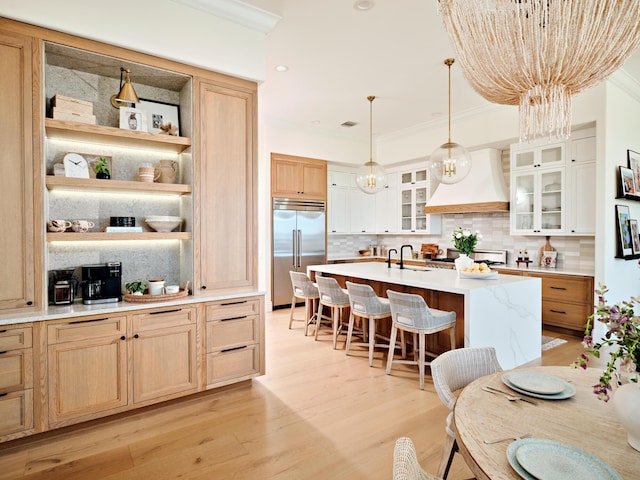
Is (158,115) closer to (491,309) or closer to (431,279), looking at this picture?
(431,279)

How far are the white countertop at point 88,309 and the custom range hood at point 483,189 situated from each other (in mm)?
4395

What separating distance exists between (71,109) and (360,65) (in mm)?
2923

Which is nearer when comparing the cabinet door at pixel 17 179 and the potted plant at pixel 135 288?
the cabinet door at pixel 17 179

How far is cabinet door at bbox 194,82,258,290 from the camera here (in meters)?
3.01

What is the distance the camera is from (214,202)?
307 centimetres

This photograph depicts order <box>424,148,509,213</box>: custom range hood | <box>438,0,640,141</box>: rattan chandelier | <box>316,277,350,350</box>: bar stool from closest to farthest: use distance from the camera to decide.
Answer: <box>438,0,640,141</box>: rattan chandelier → <box>316,277,350,350</box>: bar stool → <box>424,148,509,213</box>: custom range hood

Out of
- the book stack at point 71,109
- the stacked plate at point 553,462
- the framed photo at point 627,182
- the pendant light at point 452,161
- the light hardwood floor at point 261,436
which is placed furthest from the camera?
the framed photo at point 627,182

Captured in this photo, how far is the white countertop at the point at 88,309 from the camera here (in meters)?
2.29

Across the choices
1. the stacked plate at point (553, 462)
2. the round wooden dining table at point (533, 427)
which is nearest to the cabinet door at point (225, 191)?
the round wooden dining table at point (533, 427)

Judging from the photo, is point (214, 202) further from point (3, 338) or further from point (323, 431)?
point (323, 431)

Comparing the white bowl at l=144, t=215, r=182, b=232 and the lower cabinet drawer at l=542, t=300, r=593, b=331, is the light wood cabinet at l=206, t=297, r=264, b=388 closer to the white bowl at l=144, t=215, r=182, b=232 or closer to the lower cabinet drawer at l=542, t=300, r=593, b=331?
the white bowl at l=144, t=215, r=182, b=232

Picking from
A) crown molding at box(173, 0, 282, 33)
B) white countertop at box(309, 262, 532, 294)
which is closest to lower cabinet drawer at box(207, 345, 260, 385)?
white countertop at box(309, 262, 532, 294)

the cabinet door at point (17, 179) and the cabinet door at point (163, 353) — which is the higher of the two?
the cabinet door at point (17, 179)

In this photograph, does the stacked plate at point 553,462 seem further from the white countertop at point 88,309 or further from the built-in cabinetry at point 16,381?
the built-in cabinetry at point 16,381
